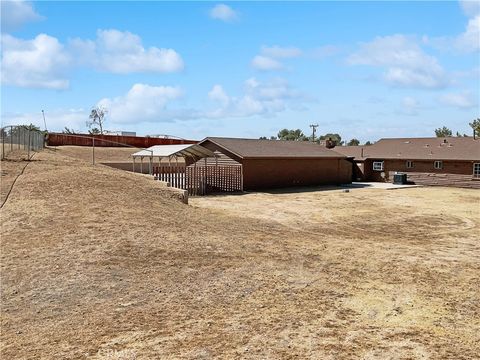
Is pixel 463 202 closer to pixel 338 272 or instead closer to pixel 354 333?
pixel 338 272

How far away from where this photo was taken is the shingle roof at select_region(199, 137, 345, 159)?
34.5 meters

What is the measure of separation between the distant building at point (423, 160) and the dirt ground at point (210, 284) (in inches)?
1000

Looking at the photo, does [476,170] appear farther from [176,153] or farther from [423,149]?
[176,153]

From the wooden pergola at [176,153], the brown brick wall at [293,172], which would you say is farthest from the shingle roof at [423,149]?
the wooden pergola at [176,153]

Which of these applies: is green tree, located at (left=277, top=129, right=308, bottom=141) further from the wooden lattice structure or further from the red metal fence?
the wooden lattice structure

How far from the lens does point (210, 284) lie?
359 inches

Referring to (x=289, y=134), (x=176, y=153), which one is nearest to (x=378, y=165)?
(x=176, y=153)

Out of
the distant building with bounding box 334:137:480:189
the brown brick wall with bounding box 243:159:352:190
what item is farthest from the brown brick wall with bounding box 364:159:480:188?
the brown brick wall with bounding box 243:159:352:190

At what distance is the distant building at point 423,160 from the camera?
129 feet

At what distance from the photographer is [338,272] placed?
34.1ft

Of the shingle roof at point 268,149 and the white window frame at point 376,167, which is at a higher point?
the shingle roof at point 268,149

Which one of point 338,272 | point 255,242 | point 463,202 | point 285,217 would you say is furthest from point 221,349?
point 463,202

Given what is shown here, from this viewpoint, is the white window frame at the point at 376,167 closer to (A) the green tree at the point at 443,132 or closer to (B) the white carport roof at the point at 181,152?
(B) the white carport roof at the point at 181,152

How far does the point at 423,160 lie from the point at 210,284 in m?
37.7
